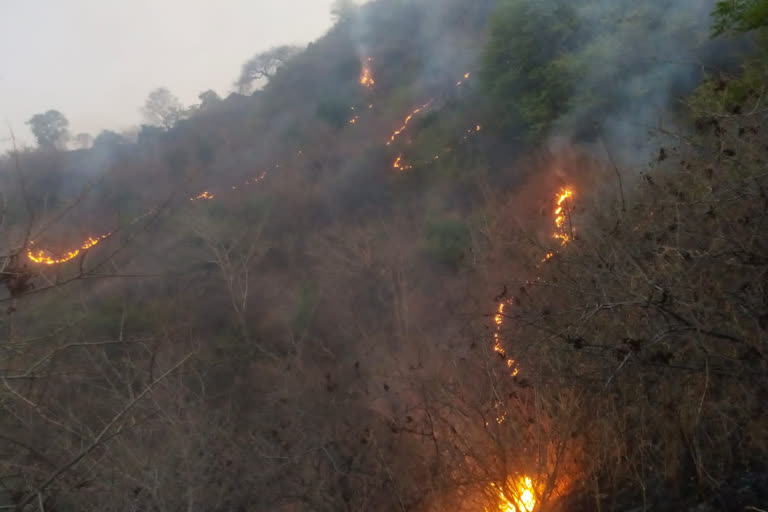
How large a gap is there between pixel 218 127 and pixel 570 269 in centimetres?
3449

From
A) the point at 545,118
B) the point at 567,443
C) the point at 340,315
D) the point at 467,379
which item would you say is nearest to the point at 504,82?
the point at 545,118

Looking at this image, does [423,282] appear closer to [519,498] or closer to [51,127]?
[519,498]

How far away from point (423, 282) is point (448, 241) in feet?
4.49

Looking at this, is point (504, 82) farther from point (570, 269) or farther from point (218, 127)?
point (218, 127)

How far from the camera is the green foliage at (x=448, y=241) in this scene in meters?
17.5

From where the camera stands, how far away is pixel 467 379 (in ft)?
24.0

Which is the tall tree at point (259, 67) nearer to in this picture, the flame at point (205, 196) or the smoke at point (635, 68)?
the flame at point (205, 196)

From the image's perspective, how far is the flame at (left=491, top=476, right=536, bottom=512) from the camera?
4.99m

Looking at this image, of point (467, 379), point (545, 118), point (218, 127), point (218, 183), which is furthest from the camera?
point (218, 127)

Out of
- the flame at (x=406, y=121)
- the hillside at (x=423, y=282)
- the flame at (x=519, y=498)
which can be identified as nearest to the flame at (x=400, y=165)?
the hillside at (x=423, y=282)

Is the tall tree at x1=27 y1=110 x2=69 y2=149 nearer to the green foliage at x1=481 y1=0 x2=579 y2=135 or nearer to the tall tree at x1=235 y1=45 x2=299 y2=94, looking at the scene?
the tall tree at x1=235 y1=45 x2=299 y2=94

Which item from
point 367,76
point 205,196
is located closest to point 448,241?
point 205,196

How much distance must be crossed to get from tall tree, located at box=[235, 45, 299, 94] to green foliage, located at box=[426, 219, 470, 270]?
3884 centimetres

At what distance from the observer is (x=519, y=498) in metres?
5.01
